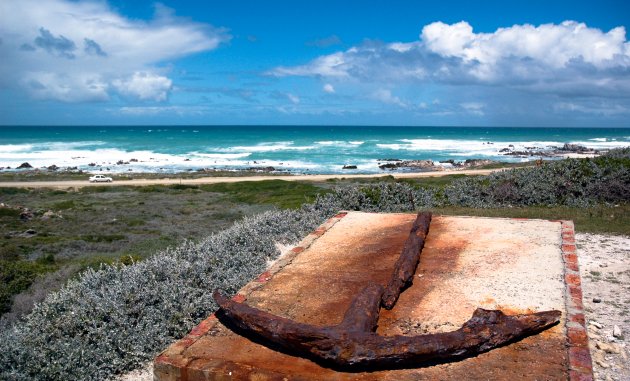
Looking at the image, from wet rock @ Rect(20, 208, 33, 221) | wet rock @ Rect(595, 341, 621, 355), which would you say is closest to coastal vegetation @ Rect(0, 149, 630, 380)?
wet rock @ Rect(20, 208, 33, 221)

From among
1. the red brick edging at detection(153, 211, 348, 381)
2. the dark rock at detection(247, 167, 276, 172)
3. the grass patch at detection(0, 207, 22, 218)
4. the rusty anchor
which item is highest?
the rusty anchor

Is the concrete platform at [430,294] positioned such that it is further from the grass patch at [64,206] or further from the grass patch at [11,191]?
the grass patch at [11,191]

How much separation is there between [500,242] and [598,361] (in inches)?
64.6

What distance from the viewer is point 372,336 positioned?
343 centimetres

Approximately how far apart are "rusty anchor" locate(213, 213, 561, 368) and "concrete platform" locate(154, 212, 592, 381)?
0.28ft

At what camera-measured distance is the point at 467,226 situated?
7.25m

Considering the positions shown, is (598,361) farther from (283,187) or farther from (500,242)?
(283,187)

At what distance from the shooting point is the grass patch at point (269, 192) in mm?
21872

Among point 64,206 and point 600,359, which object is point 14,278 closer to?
point 600,359

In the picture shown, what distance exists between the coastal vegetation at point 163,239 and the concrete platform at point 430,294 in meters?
2.16

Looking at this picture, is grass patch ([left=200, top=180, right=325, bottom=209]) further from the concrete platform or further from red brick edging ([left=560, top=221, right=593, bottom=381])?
red brick edging ([left=560, top=221, right=593, bottom=381])

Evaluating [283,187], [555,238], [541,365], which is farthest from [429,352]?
[283,187]

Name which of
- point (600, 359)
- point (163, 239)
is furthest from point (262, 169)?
point (600, 359)

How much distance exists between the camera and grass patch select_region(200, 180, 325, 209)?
21.9 metres
